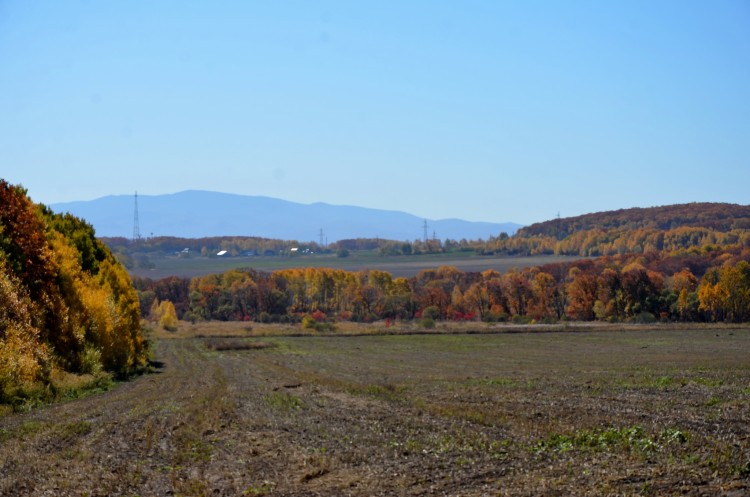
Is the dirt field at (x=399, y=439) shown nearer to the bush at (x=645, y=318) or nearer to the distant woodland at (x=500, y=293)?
the bush at (x=645, y=318)

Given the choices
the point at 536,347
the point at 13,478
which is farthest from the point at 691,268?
the point at 13,478

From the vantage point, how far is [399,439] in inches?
685

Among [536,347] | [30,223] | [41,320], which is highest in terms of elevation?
[30,223]

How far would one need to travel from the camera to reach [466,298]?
149375 mm

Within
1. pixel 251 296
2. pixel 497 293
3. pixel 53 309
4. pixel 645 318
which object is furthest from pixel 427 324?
pixel 53 309

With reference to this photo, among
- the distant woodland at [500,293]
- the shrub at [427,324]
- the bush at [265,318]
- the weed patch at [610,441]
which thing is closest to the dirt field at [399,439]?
the weed patch at [610,441]

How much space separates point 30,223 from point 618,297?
101 meters

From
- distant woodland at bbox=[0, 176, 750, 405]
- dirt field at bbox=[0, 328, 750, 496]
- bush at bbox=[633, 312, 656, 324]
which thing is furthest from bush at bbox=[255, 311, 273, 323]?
dirt field at bbox=[0, 328, 750, 496]

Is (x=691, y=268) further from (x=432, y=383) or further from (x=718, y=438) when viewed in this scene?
(x=718, y=438)

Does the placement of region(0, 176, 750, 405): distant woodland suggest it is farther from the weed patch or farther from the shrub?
the weed patch

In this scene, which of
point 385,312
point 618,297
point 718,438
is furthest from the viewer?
point 385,312

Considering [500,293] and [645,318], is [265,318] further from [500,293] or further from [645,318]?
[645,318]

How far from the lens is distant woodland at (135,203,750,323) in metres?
117

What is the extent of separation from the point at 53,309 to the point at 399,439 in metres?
28.0
